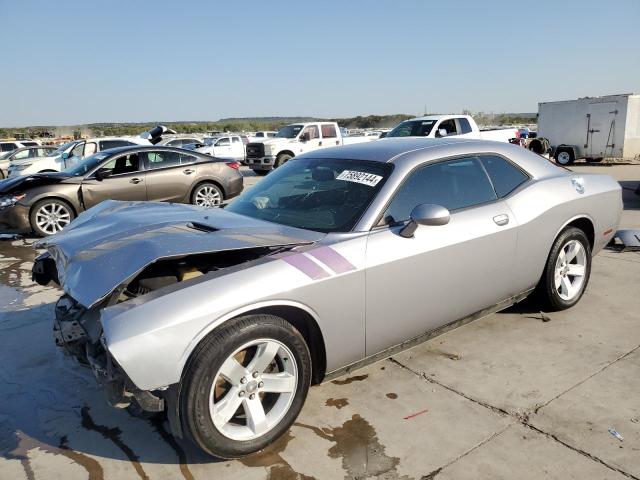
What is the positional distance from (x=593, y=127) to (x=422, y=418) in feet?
62.0

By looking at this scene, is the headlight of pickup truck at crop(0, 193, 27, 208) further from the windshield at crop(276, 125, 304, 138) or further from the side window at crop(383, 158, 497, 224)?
the windshield at crop(276, 125, 304, 138)

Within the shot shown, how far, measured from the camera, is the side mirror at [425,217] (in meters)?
2.93

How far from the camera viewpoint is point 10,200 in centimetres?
811

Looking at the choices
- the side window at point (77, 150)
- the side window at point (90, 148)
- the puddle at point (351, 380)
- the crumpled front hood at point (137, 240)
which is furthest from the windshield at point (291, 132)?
the puddle at point (351, 380)

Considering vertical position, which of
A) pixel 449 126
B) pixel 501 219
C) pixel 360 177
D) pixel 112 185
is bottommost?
pixel 112 185

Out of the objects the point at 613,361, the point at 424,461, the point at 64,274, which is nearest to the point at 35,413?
the point at 64,274

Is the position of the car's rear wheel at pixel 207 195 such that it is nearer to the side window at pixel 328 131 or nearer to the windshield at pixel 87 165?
the windshield at pixel 87 165

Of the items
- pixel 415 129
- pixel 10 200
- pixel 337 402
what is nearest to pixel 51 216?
pixel 10 200

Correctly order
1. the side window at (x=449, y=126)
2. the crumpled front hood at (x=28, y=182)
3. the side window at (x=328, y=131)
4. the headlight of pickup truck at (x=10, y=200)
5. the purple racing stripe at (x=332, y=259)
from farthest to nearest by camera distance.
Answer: the side window at (x=328, y=131) < the side window at (x=449, y=126) < the crumpled front hood at (x=28, y=182) < the headlight of pickup truck at (x=10, y=200) < the purple racing stripe at (x=332, y=259)

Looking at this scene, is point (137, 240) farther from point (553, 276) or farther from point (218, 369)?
point (553, 276)

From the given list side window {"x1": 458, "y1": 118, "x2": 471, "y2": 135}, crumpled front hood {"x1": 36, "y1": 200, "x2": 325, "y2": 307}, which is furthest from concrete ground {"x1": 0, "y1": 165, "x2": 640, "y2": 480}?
side window {"x1": 458, "y1": 118, "x2": 471, "y2": 135}

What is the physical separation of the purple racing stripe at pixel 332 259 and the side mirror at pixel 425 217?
460 millimetres

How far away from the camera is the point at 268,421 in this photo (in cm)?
264

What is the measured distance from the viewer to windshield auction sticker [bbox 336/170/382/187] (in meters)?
3.25
